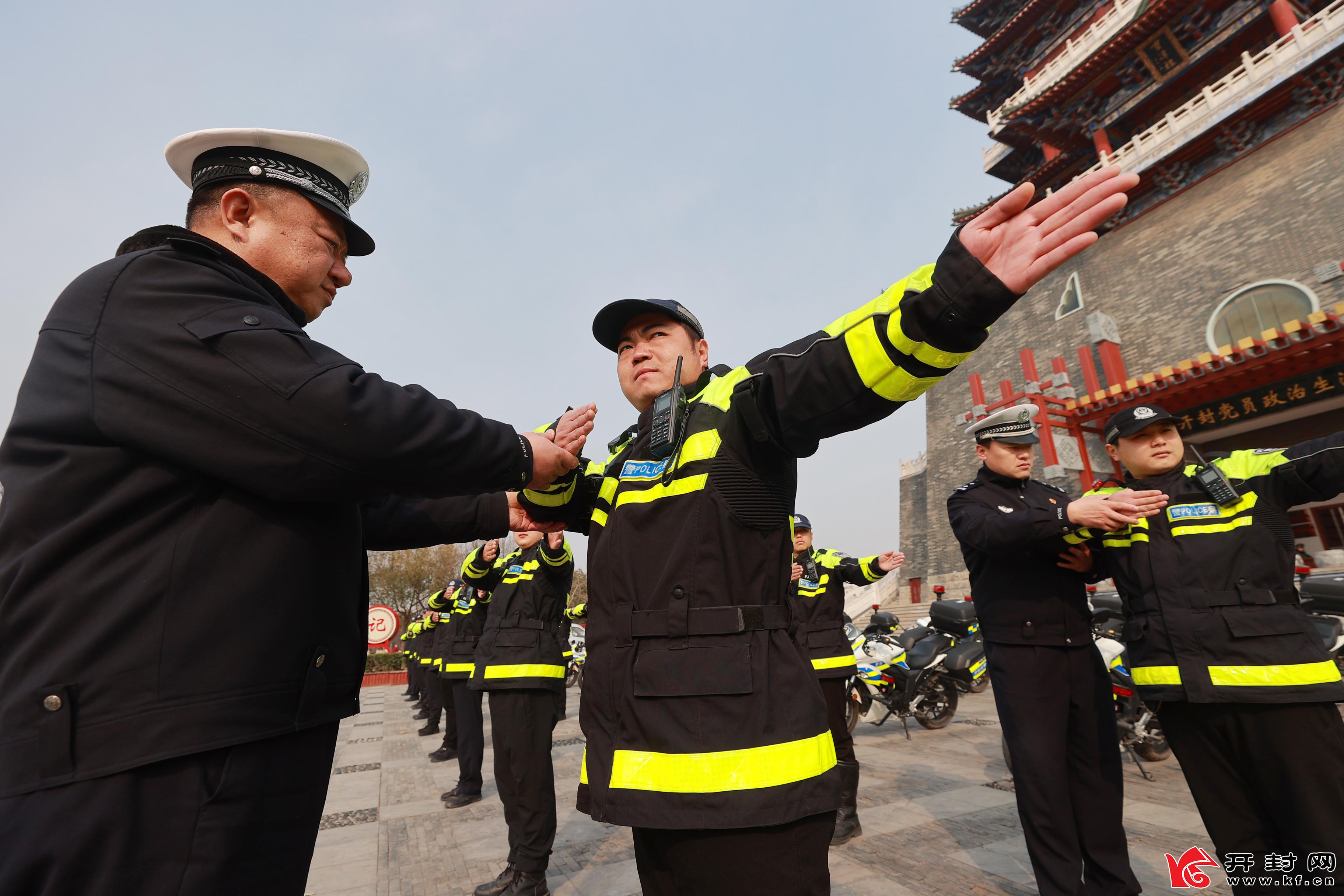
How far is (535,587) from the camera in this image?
5148 millimetres

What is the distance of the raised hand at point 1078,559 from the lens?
339cm

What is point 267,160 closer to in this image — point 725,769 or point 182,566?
point 182,566

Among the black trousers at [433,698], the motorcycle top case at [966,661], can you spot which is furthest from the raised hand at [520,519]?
the black trousers at [433,698]

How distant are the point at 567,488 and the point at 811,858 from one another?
137cm

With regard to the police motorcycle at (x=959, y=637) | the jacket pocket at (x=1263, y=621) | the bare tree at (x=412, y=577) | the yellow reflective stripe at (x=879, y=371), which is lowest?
the police motorcycle at (x=959, y=637)

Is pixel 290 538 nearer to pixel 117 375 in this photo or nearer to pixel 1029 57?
pixel 117 375

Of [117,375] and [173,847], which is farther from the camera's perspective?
[117,375]

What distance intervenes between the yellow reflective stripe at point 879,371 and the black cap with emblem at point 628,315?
890mm

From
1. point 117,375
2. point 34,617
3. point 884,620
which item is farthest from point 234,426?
point 884,620

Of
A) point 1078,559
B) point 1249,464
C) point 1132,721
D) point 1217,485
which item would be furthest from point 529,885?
point 1132,721

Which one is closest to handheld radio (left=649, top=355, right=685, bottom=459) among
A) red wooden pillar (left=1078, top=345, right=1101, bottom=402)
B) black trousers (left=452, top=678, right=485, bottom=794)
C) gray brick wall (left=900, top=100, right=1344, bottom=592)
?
black trousers (left=452, top=678, right=485, bottom=794)

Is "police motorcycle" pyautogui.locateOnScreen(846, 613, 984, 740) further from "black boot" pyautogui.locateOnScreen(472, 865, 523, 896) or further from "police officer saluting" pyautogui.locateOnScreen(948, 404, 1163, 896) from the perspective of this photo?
"black boot" pyautogui.locateOnScreen(472, 865, 523, 896)

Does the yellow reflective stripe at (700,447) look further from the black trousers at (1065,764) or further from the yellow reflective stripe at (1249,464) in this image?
the yellow reflective stripe at (1249,464)

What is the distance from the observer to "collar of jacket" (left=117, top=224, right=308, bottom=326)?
4.85ft
